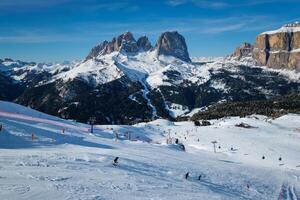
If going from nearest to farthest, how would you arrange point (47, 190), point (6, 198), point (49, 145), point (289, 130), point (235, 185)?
point (6, 198), point (47, 190), point (235, 185), point (49, 145), point (289, 130)

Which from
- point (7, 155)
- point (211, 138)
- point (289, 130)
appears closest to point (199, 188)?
point (7, 155)

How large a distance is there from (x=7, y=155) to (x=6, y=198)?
42.0 feet

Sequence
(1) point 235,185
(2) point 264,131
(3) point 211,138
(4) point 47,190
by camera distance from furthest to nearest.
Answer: (2) point 264,131
(3) point 211,138
(1) point 235,185
(4) point 47,190

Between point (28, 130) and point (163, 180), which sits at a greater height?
point (28, 130)

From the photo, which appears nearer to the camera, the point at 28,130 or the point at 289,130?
the point at 28,130

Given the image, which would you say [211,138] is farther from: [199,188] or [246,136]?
[199,188]

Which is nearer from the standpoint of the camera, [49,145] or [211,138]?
[49,145]

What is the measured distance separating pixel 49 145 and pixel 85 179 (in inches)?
734

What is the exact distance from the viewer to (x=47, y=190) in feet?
69.6

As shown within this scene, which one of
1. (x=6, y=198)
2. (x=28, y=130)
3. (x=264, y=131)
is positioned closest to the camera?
(x=6, y=198)

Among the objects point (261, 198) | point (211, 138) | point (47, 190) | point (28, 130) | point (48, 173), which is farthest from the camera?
point (211, 138)

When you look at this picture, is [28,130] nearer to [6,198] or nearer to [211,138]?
[6,198]

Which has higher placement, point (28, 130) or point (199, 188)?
point (28, 130)

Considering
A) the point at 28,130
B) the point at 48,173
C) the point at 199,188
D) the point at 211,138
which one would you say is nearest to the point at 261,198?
the point at 199,188
